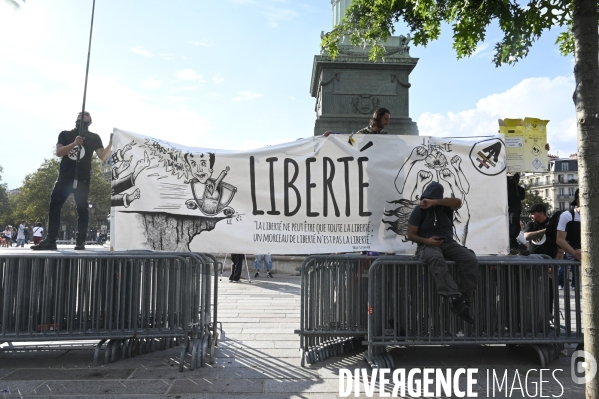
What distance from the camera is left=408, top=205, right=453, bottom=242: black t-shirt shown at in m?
5.12

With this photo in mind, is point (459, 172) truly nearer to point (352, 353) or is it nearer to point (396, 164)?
point (396, 164)

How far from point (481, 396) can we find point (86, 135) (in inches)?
230

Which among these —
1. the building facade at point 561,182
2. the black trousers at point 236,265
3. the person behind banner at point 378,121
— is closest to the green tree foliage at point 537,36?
the person behind banner at point 378,121

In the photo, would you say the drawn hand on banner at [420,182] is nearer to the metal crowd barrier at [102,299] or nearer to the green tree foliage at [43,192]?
the metal crowd barrier at [102,299]

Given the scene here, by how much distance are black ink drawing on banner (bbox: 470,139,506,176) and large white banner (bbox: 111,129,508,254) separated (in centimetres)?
1

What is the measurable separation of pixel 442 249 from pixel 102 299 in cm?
376

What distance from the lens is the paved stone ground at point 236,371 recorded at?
4.20 m

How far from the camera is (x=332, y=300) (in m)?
5.30

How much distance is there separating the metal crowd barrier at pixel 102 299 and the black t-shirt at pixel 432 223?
8.11ft

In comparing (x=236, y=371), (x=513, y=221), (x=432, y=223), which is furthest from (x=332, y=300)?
(x=513, y=221)

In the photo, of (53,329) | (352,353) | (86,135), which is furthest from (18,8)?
(352,353)

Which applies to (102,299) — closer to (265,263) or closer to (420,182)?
(420,182)

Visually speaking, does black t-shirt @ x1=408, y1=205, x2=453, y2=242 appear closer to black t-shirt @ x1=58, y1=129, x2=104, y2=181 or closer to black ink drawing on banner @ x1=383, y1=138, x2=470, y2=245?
black ink drawing on banner @ x1=383, y1=138, x2=470, y2=245

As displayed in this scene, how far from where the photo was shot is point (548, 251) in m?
6.61
